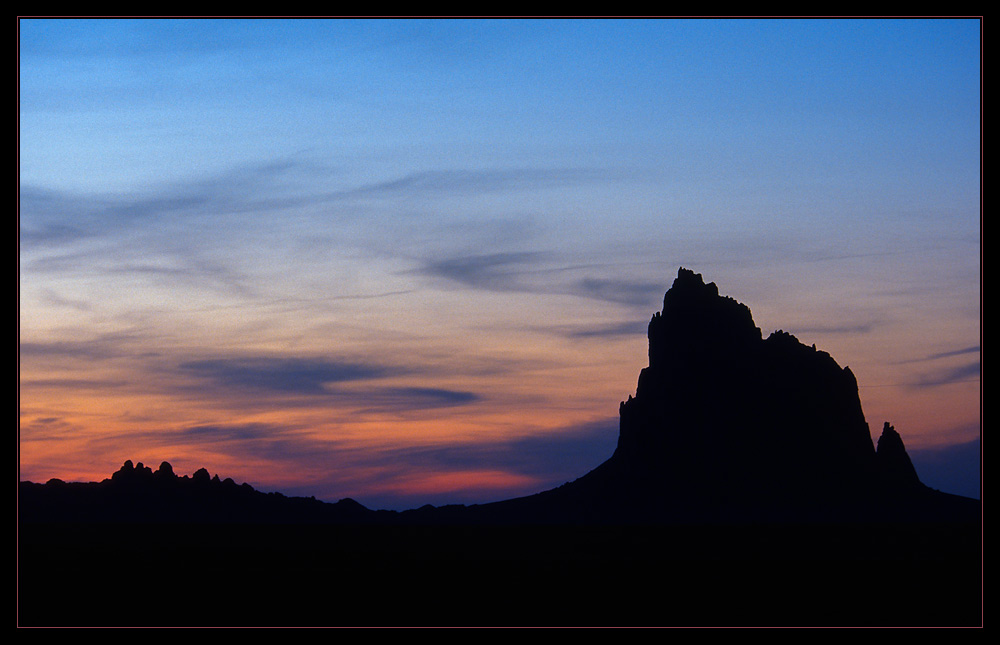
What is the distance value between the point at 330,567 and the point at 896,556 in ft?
268

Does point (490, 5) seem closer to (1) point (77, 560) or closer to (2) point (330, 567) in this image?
(2) point (330, 567)

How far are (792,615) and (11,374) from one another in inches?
2210

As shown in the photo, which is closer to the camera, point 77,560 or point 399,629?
point 399,629

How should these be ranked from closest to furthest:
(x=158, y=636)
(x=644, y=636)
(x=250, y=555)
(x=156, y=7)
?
(x=156, y=7) < (x=158, y=636) < (x=644, y=636) < (x=250, y=555)

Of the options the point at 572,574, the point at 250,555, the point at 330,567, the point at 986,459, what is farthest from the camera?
the point at 250,555

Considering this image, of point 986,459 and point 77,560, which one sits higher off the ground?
point 986,459

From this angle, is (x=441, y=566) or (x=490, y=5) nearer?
(x=490, y=5)

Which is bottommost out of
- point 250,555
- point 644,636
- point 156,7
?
point 250,555

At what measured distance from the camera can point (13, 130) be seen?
83.9 feet

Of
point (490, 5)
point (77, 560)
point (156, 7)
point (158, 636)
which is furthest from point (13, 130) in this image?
point (77, 560)

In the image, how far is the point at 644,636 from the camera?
39625mm

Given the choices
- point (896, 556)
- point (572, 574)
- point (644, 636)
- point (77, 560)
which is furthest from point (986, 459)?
point (77, 560)

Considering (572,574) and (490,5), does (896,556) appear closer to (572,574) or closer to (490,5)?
(572,574)

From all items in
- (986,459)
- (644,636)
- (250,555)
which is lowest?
(250,555)
